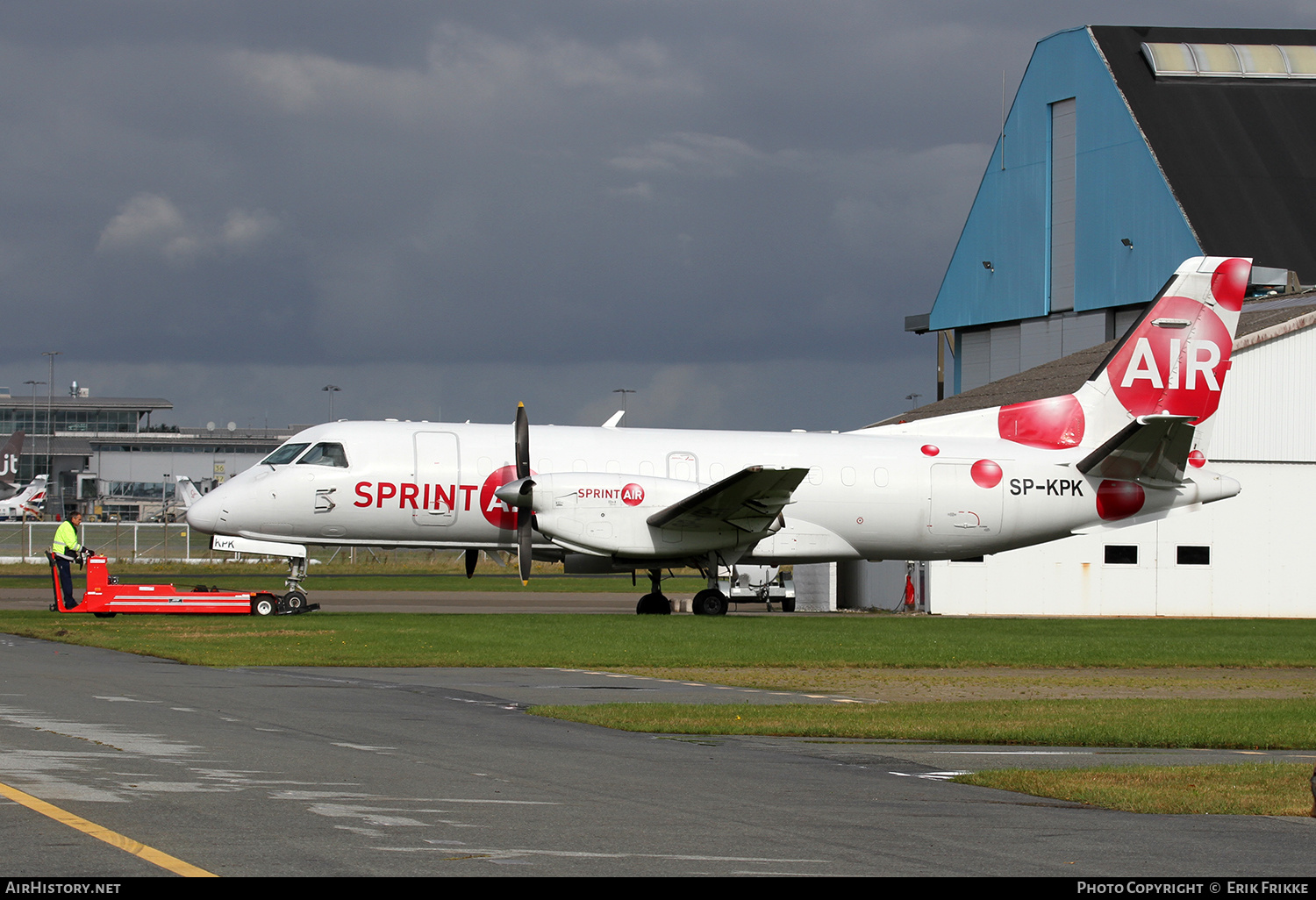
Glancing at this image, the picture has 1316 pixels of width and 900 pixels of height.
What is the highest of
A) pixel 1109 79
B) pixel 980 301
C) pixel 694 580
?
pixel 1109 79

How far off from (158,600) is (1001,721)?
19152mm

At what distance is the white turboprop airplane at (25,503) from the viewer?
92.4 m

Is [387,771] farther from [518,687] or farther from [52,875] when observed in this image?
[518,687]

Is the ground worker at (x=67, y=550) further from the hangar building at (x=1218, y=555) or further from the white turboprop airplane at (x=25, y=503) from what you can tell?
the white turboprop airplane at (x=25, y=503)

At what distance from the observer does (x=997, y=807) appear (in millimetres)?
8711

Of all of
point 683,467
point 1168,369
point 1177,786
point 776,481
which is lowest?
point 1177,786

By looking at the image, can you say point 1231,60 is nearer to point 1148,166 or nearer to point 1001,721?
point 1148,166

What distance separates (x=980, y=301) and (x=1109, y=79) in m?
11.4

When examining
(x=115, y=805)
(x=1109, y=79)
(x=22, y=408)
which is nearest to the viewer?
(x=115, y=805)

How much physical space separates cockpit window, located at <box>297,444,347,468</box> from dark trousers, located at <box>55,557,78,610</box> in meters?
4.99

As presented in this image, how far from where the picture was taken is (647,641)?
76.8 ft

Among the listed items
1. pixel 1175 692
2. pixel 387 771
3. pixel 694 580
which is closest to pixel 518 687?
pixel 387 771

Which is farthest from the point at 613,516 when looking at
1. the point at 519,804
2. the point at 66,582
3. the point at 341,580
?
the point at 341,580

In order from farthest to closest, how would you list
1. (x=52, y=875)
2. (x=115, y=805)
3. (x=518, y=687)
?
(x=518, y=687), (x=115, y=805), (x=52, y=875)
